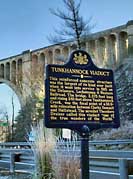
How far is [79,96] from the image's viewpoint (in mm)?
6121

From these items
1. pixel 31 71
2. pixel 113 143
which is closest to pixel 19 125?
pixel 31 71

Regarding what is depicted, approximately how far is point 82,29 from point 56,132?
30931 millimetres

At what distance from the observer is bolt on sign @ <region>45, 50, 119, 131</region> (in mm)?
5964

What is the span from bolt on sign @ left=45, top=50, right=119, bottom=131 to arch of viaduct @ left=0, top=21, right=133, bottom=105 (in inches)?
1190

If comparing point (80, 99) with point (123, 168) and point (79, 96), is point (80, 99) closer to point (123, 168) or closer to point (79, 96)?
point (79, 96)

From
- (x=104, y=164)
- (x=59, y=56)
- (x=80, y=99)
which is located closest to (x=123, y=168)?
(x=104, y=164)

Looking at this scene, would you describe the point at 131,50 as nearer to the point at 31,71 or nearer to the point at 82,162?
the point at 31,71

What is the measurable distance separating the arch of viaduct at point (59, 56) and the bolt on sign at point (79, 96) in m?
30.2

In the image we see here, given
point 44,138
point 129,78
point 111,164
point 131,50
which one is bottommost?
point 111,164

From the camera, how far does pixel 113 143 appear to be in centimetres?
1738

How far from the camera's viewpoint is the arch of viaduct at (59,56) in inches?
1839

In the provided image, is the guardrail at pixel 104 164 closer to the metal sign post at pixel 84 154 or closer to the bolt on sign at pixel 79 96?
the metal sign post at pixel 84 154

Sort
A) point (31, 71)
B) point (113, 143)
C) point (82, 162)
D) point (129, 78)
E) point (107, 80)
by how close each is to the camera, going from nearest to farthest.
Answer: point (82, 162), point (107, 80), point (113, 143), point (129, 78), point (31, 71)

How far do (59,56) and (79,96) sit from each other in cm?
4079
